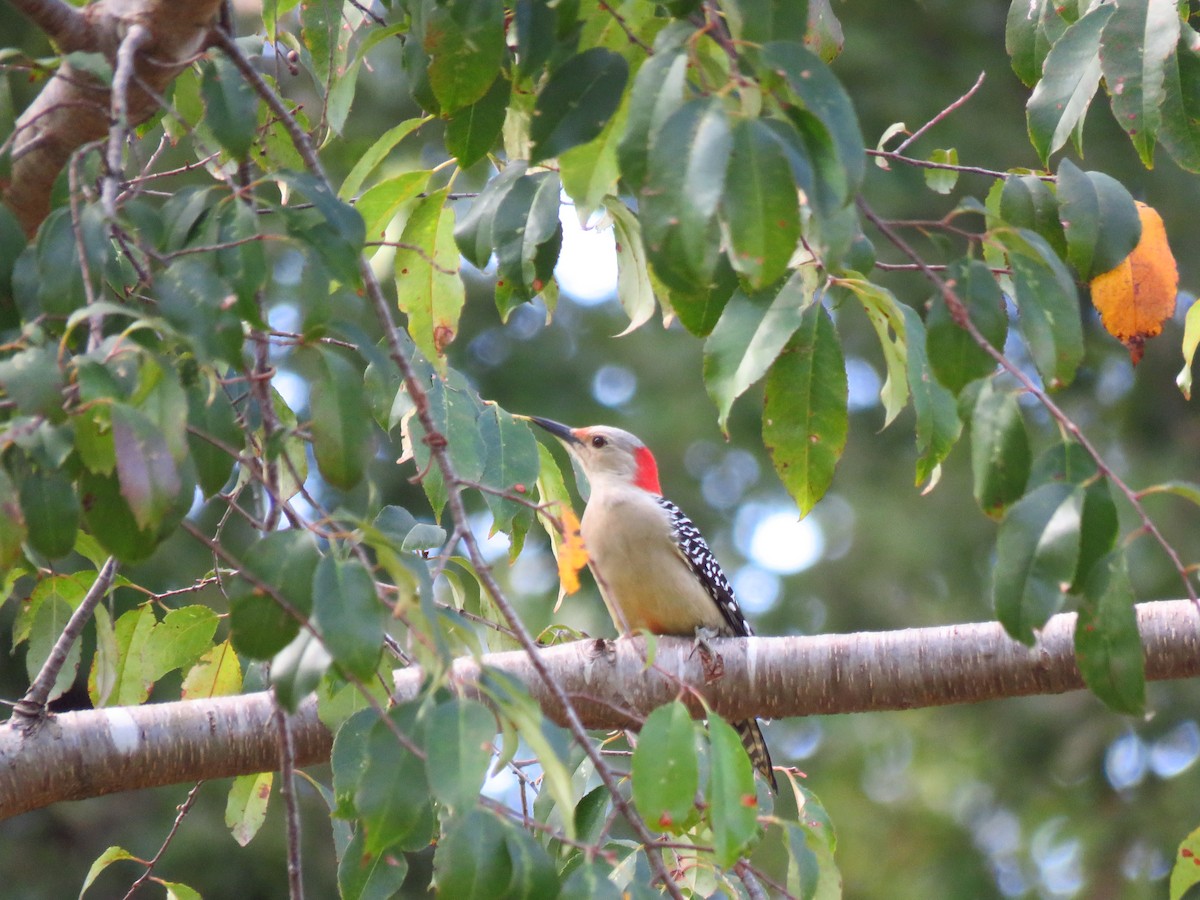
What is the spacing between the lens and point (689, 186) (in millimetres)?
1666

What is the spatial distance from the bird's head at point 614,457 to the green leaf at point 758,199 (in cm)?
453

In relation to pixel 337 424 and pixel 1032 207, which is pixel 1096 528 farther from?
pixel 337 424

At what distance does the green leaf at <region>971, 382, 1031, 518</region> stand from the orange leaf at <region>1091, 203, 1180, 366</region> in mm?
905

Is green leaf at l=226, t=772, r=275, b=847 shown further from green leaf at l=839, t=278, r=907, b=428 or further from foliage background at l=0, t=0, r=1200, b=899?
foliage background at l=0, t=0, r=1200, b=899

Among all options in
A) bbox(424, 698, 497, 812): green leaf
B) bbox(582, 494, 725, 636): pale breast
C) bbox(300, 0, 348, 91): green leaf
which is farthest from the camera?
bbox(582, 494, 725, 636): pale breast

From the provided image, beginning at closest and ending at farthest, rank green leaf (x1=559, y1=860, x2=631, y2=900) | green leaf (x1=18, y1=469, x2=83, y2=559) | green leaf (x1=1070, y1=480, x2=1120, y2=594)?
1. green leaf (x1=18, y1=469, x2=83, y2=559)
2. green leaf (x1=559, y1=860, x2=631, y2=900)
3. green leaf (x1=1070, y1=480, x2=1120, y2=594)

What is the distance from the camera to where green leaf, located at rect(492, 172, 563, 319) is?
259cm

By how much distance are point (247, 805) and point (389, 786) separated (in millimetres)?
2074

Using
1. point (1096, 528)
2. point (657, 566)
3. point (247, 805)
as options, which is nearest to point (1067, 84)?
point (1096, 528)

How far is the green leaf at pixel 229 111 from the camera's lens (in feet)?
7.21

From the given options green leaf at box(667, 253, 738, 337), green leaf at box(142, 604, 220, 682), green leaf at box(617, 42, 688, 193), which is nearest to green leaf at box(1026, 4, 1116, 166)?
green leaf at box(667, 253, 738, 337)

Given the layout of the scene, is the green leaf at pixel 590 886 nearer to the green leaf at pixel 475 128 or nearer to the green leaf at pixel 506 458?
the green leaf at pixel 475 128

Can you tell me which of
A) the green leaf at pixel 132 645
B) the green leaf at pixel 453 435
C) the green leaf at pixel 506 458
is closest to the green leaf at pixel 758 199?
the green leaf at pixel 453 435

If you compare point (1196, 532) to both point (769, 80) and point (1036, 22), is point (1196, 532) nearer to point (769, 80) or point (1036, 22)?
point (1036, 22)
